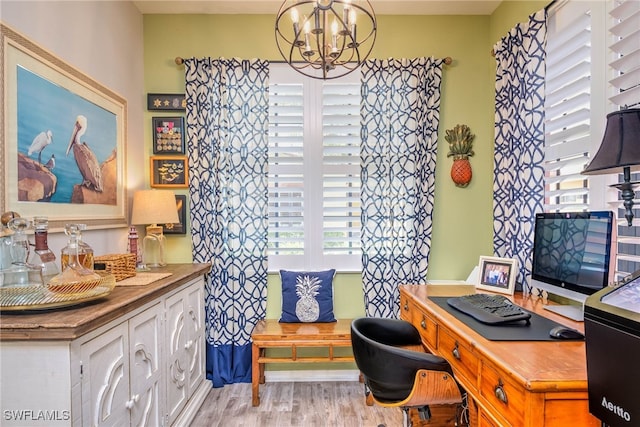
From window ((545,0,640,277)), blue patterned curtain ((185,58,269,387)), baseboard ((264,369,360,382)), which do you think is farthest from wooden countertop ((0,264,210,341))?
window ((545,0,640,277))

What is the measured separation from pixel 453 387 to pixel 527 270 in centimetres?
112

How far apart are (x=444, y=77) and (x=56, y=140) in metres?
2.84

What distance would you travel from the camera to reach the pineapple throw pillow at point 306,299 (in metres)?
2.79

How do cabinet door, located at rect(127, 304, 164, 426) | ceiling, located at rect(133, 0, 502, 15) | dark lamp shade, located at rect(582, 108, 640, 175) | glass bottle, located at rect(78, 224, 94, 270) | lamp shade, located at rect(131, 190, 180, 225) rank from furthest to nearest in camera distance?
ceiling, located at rect(133, 0, 502, 15)
lamp shade, located at rect(131, 190, 180, 225)
cabinet door, located at rect(127, 304, 164, 426)
glass bottle, located at rect(78, 224, 94, 270)
dark lamp shade, located at rect(582, 108, 640, 175)

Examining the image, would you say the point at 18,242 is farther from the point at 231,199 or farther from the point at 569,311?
the point at 569,311

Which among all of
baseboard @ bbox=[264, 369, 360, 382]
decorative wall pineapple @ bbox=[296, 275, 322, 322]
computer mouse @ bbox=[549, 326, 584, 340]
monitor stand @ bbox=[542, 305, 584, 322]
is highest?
computer mouse @ bbox=[549, 326, 584, 340]

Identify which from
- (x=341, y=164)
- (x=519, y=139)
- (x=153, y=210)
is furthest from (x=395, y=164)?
(x=153, y=210)

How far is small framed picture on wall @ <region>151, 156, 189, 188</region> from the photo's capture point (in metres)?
2.89

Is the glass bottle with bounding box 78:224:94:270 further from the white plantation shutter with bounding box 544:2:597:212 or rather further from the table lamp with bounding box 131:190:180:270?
the white plantation shutter with bounding box 544:2:597:212

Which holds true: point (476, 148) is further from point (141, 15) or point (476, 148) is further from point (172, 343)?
point (141, 15)

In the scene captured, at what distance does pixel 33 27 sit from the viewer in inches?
68.0

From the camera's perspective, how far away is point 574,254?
1630 mm

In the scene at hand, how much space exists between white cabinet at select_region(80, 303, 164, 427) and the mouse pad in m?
1.59

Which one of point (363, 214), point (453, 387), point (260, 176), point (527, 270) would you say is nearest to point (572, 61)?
point (527, 270)
